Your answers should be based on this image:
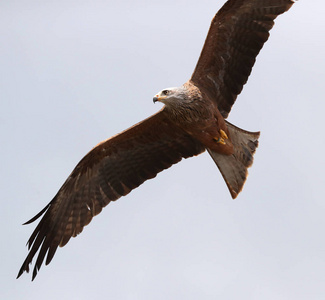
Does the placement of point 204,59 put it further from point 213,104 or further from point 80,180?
point 80,180

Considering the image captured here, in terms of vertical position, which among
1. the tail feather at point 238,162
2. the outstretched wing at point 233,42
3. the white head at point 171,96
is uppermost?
the outstretched wing at point 233,42

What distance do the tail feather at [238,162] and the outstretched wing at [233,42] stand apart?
980mm

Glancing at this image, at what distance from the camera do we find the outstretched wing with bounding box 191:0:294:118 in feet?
38.4

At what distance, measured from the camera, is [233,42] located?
11859mm

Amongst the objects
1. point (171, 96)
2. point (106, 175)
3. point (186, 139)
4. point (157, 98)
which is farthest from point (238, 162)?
point (106, 175)

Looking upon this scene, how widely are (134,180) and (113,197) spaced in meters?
0.50

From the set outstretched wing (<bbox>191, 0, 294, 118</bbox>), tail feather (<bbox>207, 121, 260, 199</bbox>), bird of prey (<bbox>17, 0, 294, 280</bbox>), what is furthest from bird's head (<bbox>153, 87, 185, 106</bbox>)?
tail feather (<bbox>207, 121, 260, 199</bbox>)

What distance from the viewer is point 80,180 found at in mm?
12812

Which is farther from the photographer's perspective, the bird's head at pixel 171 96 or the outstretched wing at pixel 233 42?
the outstretched wing at pixel 233 42

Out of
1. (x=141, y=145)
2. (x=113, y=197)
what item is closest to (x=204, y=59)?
(x=141, y=145)

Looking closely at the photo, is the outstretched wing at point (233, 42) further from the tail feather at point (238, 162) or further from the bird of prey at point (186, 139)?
the tail feather at point (238, 162)

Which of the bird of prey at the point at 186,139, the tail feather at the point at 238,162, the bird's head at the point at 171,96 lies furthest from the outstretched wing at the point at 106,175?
the bird's head at the point at 171,96

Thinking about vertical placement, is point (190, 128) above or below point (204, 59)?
below

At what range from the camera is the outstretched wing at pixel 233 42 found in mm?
11695
